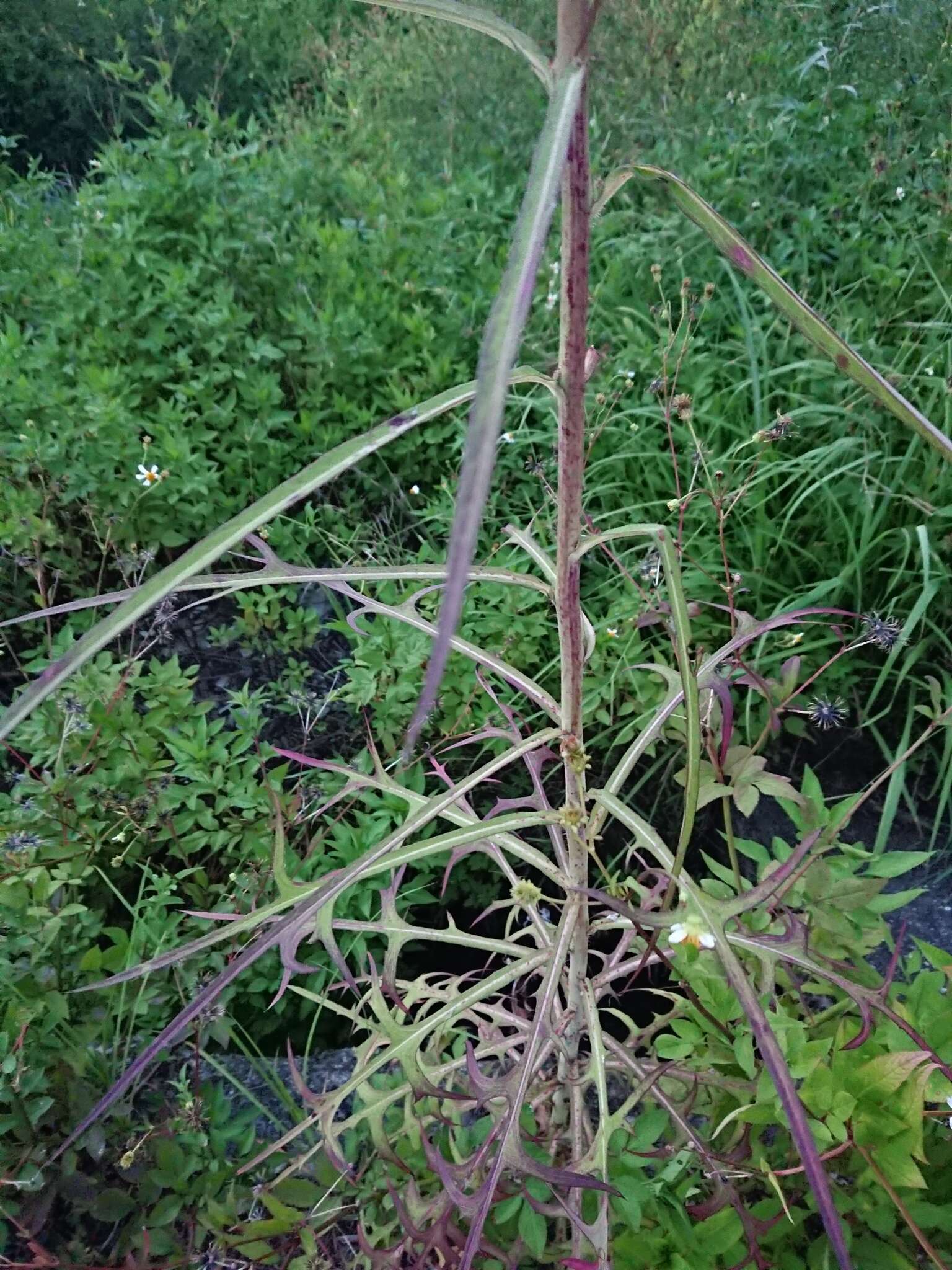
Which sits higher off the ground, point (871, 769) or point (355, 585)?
point (355, 585)

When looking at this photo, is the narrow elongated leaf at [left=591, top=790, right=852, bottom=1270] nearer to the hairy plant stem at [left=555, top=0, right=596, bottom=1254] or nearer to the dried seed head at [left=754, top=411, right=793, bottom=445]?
the hairy plant stem at [left=555, top=0, right=596, bottom=1254]

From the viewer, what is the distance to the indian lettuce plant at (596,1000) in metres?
0.46

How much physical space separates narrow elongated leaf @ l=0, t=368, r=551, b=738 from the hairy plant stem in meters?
0.06

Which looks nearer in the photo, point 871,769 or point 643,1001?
point 643,1001

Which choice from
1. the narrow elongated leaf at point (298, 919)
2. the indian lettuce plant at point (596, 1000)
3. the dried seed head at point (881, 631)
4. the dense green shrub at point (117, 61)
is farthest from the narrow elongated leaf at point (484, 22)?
the dense green shrub at point (117, 61)

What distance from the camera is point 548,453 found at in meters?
1.80

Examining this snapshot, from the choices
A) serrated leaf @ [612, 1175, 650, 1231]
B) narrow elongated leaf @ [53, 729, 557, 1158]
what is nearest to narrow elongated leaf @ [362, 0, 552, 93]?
narrow elongated leaf @ [53, 729, 557, 1158]

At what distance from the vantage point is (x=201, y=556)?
399 millimetres

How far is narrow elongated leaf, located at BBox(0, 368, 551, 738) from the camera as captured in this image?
1.21 feet

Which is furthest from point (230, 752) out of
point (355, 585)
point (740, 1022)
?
point (740, 1022)

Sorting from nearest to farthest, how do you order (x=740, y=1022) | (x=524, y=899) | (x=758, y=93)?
(x=524, y=899)
(x=740, y=1022)
(x=758, y=93)

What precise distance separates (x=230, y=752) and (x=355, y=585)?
0.38 m

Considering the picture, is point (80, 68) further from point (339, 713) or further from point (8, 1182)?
point (8, 1182)

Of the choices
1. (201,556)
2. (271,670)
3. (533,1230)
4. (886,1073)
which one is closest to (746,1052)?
(886,1073)
